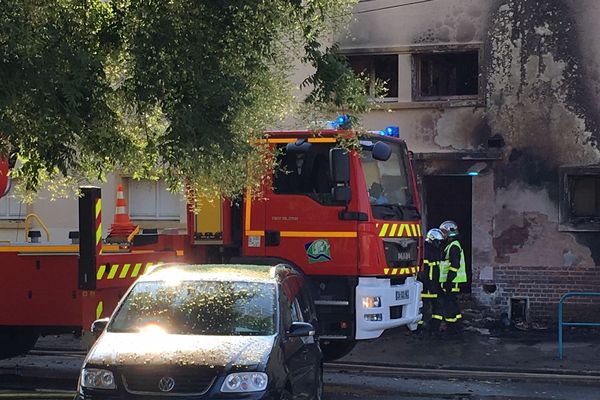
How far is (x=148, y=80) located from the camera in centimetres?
660

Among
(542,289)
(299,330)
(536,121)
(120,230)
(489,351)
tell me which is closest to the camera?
(299,330)

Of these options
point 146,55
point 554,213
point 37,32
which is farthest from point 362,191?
point 554,213

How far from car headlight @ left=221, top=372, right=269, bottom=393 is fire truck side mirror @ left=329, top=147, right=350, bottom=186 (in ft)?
12.3

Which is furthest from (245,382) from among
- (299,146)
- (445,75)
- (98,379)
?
(445,75)

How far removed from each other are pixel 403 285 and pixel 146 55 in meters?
5.34

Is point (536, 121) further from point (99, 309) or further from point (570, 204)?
point (99, 309)

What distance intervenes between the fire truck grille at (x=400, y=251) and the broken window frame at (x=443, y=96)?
5372 millimetres

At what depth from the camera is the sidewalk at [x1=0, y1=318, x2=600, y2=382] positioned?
38.6 feet

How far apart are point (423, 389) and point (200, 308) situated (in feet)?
12.4

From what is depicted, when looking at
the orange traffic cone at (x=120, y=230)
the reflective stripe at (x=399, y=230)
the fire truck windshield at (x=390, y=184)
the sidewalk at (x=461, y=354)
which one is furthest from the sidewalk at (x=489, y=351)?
the orange traffic cone at (x=120, y=230)

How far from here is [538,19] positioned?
15.5 meters

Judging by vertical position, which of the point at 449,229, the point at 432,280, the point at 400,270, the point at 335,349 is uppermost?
the point at 449,229

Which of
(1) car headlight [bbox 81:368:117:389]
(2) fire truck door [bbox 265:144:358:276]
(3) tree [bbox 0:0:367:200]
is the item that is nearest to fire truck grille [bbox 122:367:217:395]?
(1) car headlight [bbox 81:368:117:389]

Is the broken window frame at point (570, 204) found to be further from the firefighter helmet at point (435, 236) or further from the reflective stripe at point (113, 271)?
the reflective stripe at point (113, 271)
